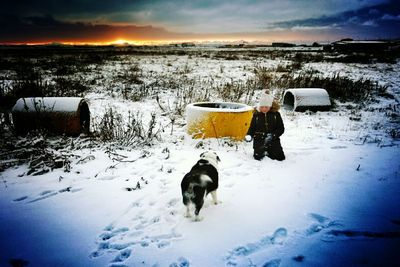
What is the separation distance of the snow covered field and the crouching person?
0.20m

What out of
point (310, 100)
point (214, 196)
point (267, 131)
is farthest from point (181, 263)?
point (310, 100)

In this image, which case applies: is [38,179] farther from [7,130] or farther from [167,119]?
[167,119]

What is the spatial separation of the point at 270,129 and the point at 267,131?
65 millimetres

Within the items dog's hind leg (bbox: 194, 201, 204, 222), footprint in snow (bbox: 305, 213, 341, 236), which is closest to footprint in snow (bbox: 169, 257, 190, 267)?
dog's hind leg (bbox: 194, 201, 204, 222)

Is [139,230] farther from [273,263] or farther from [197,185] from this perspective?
[273,263]

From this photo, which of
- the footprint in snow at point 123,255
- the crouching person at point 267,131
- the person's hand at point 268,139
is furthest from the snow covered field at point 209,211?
the person's hand at point 268,139

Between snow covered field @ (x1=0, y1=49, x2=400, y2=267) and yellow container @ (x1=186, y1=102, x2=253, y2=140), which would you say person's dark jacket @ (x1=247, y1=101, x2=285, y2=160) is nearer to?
snow covered field @ (x1=0, y1=49, x2=400, y2=267)

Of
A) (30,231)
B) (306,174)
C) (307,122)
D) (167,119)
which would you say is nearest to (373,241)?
(306,174)

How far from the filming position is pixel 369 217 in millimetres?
2975

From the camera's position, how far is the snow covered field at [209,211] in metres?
2.37

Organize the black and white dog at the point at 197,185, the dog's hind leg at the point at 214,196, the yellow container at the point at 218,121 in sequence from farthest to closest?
1. the yellow container at the point at 218,121
2. the dog's hind leg at the point at 214,196
3. the black and white dog at the point at 197,185

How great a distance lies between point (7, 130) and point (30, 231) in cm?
375

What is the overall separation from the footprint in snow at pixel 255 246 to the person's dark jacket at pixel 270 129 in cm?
210

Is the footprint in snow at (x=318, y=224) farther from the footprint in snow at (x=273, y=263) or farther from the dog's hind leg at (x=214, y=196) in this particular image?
the dog's hind leg at (x=214, y=196)
